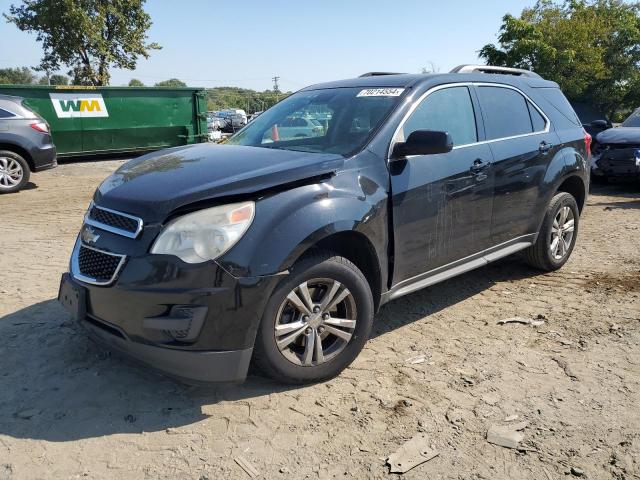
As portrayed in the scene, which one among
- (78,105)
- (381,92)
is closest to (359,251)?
(381,92)

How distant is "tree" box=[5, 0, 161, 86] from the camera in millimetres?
26031

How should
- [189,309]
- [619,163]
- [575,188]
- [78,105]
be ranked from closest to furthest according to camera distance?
1. [189,309]
2. [575,188]
3. [619,163]
4. [78,105]

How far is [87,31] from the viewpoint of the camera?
26.4 m

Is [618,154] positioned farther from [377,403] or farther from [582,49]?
[582,49]

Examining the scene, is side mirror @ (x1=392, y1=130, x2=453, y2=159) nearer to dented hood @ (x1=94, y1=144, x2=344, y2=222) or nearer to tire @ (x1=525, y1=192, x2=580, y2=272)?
dented hood @ (x1=94, y1=144, x2=344, y2=222)

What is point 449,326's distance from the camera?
13.1ft

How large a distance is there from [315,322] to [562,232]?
10.5 ft

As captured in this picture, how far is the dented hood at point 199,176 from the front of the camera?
9.11 feet

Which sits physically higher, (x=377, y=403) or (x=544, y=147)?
(x=544, y=147)

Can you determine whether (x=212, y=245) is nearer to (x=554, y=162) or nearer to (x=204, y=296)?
(x=204, y=296)

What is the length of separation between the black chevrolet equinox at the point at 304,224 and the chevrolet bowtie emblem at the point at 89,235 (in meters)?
0.02

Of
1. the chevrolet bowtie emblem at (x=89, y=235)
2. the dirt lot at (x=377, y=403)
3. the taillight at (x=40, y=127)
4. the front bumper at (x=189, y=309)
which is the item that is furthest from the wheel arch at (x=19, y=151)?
the front bumper at (x=189, y=309)

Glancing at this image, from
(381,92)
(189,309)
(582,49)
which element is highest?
(582,49)

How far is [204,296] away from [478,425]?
1557 mm
